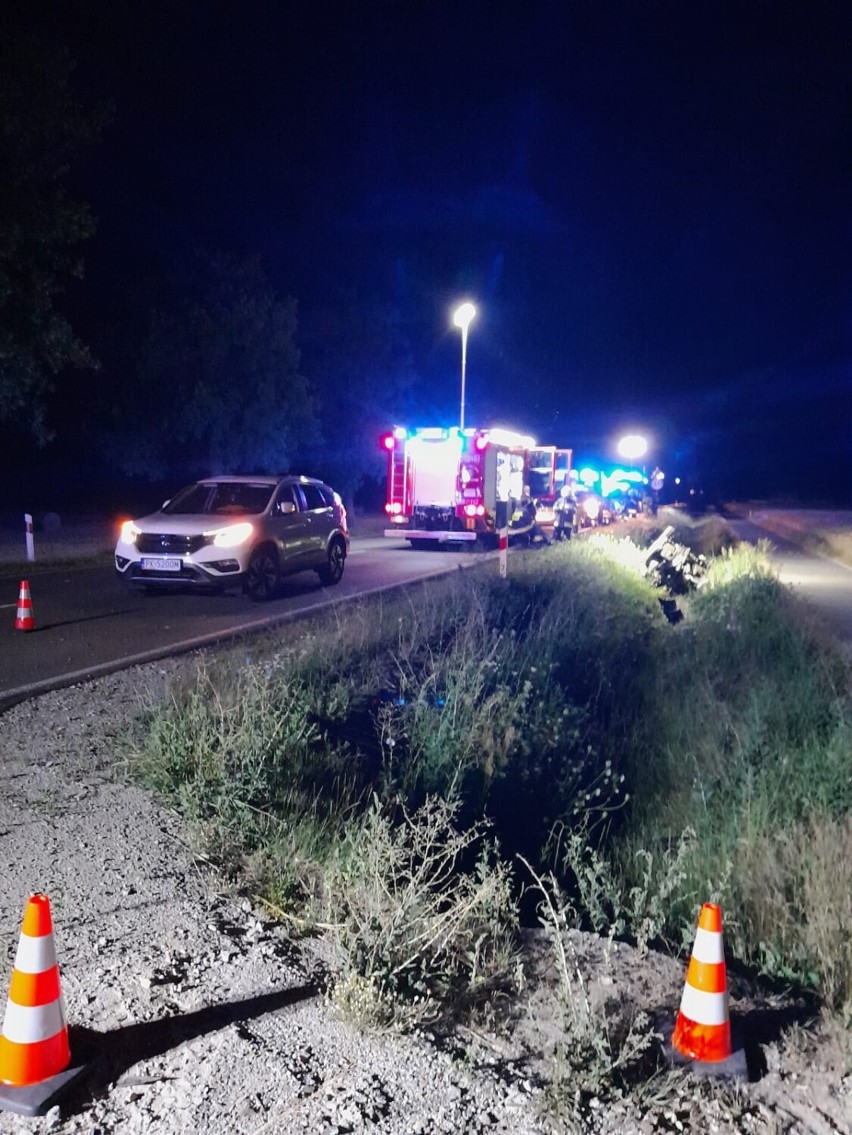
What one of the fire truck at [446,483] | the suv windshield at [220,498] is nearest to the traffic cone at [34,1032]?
the suv windshield at [220,498]

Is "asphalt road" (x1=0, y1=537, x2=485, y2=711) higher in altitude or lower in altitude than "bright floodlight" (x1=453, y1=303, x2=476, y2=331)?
lower

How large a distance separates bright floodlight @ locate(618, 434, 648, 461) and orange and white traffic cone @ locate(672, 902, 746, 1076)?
4831 centimetres

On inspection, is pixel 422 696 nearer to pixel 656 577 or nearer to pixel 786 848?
pixel 786 848

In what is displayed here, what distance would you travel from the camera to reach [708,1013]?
11.3ft

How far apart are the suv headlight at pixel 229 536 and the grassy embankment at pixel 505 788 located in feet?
7.46

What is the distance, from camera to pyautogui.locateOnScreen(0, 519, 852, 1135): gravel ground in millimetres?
3143

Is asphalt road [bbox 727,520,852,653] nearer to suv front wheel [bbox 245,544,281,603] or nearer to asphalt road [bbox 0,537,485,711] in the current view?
asphalt road [bbox 0,537,485,711]

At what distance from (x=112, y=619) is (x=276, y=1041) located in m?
10.1

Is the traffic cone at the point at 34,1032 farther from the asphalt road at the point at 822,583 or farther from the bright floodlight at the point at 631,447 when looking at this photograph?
the bright floodlight at the point at 631,447

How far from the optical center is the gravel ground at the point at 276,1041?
3143 millimetres

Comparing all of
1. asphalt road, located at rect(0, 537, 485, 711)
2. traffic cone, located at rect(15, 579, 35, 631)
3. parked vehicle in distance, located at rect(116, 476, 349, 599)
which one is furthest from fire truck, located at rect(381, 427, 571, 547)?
traffic cone, located at rect(15, 579, 35, 631)

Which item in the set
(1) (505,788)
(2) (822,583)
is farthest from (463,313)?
(1) (505,788)

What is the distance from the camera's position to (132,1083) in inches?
126

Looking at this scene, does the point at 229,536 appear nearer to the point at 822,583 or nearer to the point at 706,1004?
the point at 706,1004
